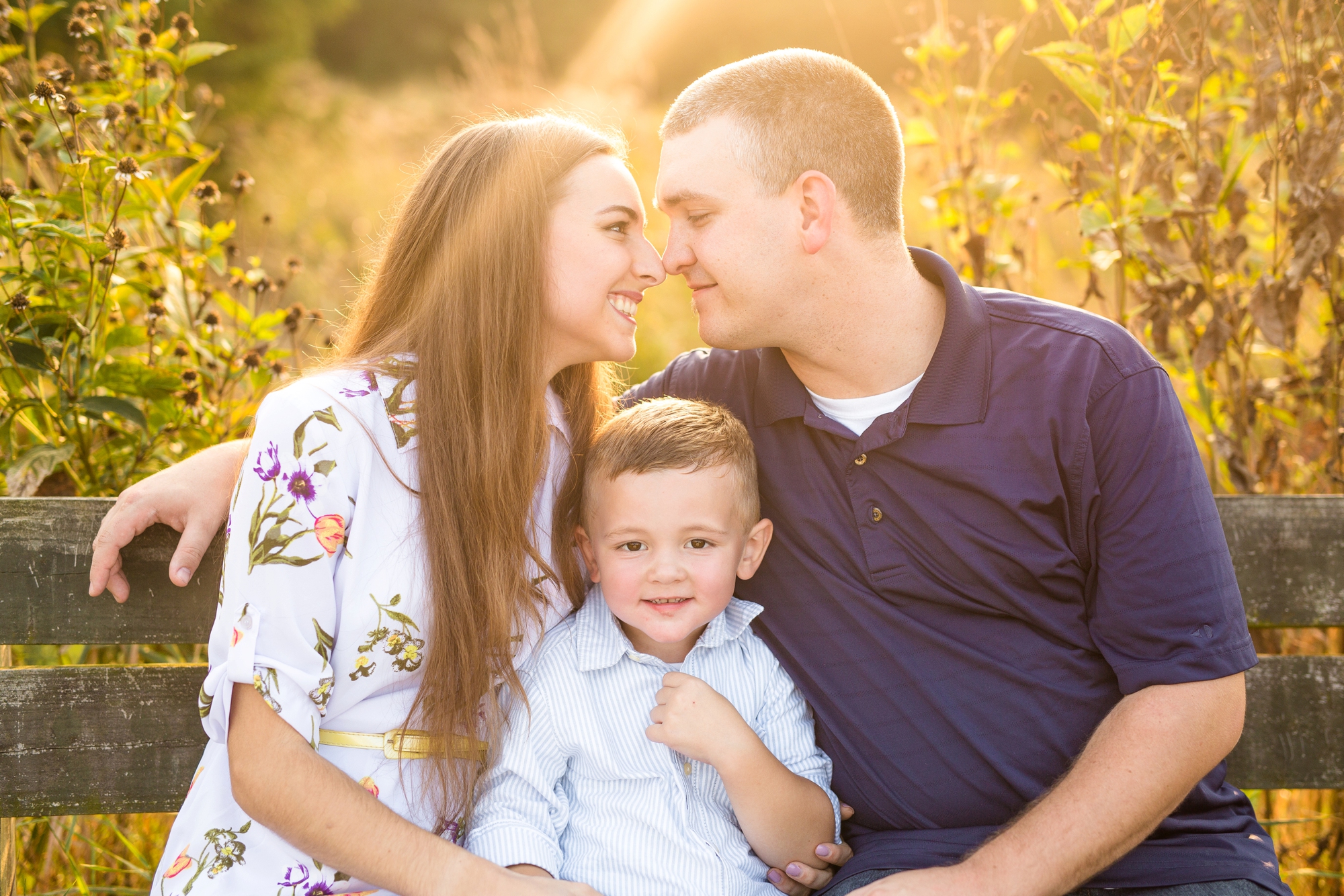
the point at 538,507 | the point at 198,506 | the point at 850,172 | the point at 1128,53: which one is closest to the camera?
the point at 198,506

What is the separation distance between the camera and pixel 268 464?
1.59 metres

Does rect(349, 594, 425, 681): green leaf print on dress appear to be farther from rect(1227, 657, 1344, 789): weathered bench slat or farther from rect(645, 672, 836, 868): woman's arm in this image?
rect(1227, 657, 1344, 789): weathered bench slat

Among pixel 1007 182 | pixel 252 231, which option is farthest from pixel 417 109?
pixel 1007 182

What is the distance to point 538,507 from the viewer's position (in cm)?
198

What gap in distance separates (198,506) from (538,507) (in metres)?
0.64

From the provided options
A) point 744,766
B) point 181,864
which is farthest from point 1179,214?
point 181,864

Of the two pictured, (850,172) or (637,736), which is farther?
(850,172)

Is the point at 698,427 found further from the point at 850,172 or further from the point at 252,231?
the point at 252,231

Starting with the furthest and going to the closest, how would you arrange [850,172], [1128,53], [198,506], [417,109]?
[417,109]
[1128,53]
[850,172]
[198,506]

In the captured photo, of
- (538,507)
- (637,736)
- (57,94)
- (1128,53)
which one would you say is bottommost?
(637,736)

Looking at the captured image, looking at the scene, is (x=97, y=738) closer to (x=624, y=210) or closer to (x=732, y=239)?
(x=624, y=210)

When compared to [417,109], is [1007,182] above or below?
below

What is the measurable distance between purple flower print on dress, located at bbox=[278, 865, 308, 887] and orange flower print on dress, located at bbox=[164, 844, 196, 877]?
160 millimetres

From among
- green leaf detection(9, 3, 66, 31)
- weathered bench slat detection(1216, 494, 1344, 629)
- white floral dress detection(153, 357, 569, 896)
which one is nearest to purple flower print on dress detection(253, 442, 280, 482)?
white floral dress detection(153, 357, 569, 896)
